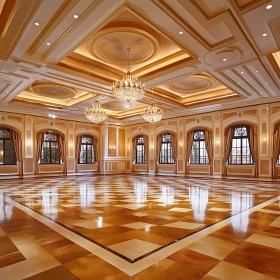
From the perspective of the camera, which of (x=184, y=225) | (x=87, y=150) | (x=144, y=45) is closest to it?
(x=184, y=225)

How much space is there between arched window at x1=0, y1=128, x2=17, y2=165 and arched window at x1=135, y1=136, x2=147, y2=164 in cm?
784

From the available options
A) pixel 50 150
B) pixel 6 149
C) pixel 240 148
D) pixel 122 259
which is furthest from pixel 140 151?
pixel 122 259

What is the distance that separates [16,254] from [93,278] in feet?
3.47

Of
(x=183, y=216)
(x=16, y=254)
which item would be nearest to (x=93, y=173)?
(x=183, y=216)

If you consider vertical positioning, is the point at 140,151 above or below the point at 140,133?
below

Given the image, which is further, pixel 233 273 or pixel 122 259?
pixel 122 259

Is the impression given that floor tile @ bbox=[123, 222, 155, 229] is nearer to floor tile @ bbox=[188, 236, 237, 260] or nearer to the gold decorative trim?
floor tile @ bbox=[188, 236, 237, 260]

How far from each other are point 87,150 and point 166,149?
5394mm

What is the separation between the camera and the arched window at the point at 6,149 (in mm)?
11843

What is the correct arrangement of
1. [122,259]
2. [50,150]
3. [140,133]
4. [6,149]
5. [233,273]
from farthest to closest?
[140,133]
[50,150]
[6,149]
[122,259]
[233,273]

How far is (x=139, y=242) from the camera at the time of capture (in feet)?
8.83

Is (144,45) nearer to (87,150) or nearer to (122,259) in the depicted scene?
(122,259)

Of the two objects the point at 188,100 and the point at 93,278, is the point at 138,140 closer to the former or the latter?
the point at 188,100

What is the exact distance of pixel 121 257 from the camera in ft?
7.47
